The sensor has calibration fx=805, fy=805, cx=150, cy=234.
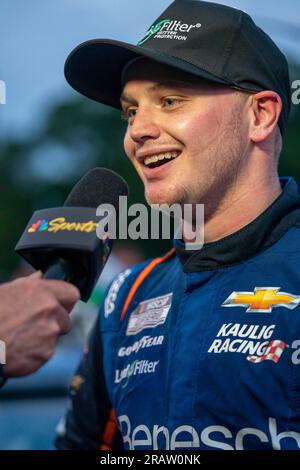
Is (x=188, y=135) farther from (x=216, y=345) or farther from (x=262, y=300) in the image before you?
(x=216, y=345)

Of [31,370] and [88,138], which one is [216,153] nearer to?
[31,370]

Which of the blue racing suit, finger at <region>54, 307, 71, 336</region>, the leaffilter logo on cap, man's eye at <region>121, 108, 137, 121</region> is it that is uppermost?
the leaffilter logo on cap

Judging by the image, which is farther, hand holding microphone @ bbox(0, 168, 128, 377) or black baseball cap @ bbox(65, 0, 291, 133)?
black baseball cap @ bbox(65, 0, 291, 133)

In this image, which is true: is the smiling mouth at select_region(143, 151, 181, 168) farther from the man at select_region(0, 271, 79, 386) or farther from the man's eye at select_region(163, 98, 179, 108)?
the man at select_region(0, 271, 79, 386)

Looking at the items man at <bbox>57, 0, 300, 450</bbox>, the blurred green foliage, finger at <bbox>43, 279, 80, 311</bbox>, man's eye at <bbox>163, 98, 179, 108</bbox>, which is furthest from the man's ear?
the blurred green foliage

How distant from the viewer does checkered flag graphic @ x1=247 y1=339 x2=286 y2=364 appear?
256 cm

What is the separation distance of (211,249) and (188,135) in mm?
418

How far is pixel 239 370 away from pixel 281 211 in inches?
24.3

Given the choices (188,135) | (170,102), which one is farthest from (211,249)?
(170,102)

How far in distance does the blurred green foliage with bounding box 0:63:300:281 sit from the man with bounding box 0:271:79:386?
19436 millimetres

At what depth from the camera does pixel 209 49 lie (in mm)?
2920

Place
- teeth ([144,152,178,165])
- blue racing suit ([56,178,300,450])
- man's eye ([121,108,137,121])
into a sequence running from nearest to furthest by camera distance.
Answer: blue racing suit ([56,178,300,450])
teeth ([144,152,178,165])
man's eye ([121,108,137,121])

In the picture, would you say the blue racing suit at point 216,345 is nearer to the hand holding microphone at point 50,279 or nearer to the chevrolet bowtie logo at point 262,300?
the chevrolet bowtie logo at point 262,300
